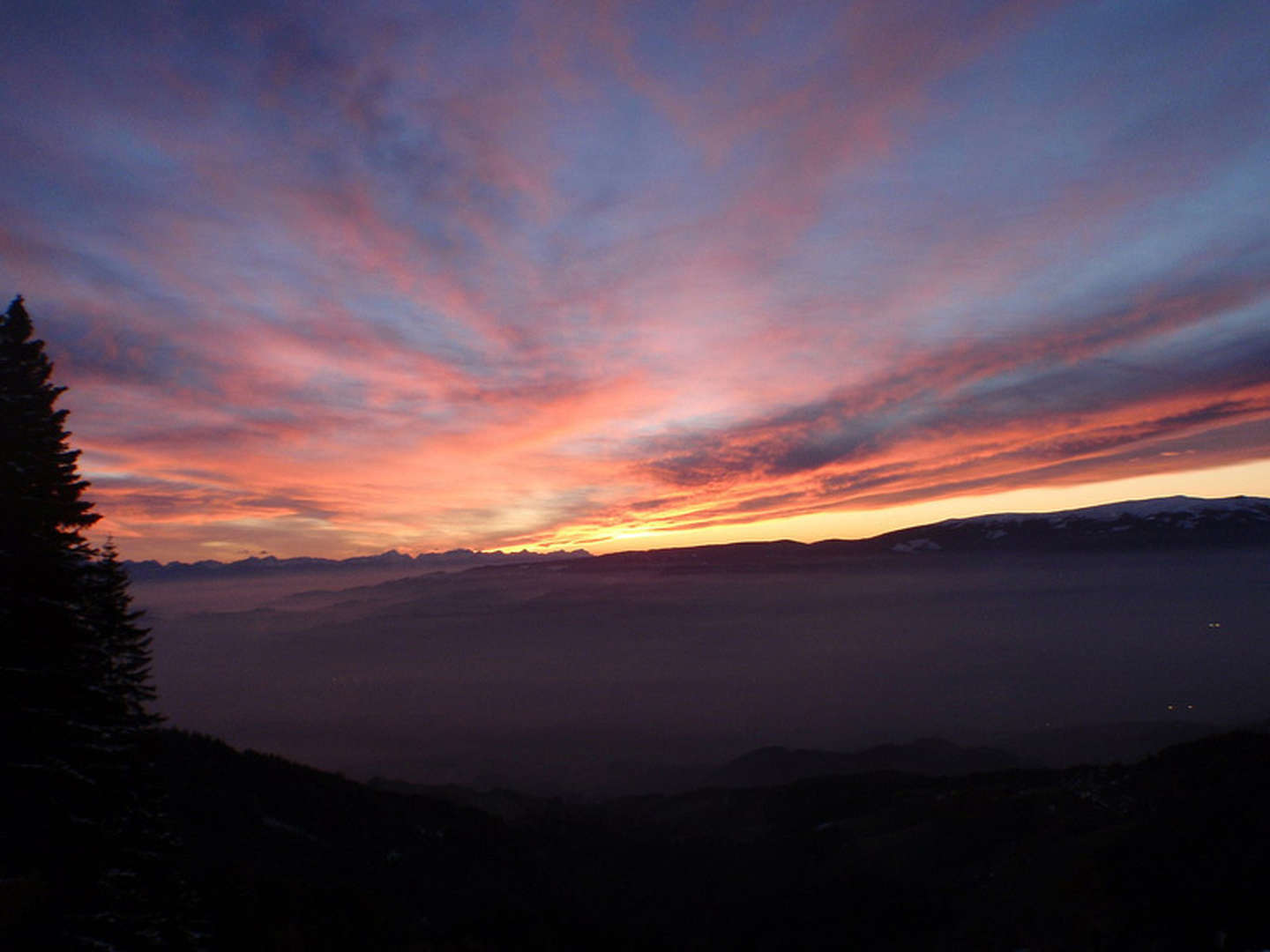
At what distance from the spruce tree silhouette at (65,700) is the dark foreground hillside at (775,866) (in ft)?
23.5

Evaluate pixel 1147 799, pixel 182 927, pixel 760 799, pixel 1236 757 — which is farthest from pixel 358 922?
pixel 760 799

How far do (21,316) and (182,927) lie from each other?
1860 cm

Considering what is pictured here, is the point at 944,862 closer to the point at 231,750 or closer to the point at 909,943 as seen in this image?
the point at 909,943

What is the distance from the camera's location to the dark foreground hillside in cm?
3209

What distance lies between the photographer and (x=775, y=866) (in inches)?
2790

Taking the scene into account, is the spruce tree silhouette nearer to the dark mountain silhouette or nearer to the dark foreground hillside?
the dark foreground hillside

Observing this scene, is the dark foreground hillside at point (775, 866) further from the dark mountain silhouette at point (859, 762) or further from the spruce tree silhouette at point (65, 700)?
the dark mountain silhouette at point (859, 762)

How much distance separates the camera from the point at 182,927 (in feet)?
57.8

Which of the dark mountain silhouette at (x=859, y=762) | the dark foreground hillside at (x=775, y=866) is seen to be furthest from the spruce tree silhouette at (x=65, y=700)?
the dark mountain silhouette at (x=859, y=762)

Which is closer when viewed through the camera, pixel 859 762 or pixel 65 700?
pixel 65 700

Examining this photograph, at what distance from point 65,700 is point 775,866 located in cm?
7541

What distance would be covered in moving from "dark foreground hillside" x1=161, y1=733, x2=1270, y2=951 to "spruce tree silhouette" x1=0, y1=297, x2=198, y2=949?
717 cm

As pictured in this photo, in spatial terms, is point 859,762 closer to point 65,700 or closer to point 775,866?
point 775,866

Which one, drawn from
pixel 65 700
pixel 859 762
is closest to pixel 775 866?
pixel 65 700
